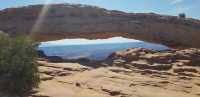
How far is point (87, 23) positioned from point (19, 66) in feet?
32.4

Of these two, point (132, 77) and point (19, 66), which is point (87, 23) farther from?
point (19, 66)

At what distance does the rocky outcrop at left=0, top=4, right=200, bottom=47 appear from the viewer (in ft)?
80.3

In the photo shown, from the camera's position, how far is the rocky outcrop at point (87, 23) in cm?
2448

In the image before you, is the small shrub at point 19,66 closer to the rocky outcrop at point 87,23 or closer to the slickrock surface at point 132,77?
the slickrock surface at point 132,77

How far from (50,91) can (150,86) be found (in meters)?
5.28

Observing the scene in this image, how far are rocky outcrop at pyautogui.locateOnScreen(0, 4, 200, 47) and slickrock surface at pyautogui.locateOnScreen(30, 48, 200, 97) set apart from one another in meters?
1.65

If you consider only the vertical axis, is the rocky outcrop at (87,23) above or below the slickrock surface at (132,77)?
above

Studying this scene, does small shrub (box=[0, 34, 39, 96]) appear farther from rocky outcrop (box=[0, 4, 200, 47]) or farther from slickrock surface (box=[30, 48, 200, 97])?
rocky outcrop (box=[0, 4, 200, 47])

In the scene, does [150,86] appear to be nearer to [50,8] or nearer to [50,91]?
[50,91]

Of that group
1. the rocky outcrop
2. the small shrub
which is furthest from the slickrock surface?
the rocky outcrop

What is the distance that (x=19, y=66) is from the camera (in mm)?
15375

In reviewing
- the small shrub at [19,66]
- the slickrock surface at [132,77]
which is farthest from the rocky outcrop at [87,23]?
the small shrub at [19,66]

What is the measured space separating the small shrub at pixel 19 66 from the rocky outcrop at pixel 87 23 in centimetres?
765

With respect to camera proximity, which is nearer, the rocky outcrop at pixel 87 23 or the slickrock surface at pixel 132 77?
the slickrock surface at pixel 132 77
